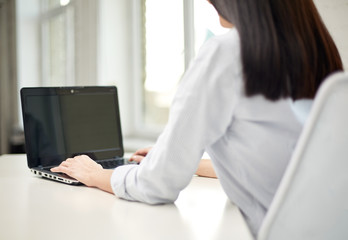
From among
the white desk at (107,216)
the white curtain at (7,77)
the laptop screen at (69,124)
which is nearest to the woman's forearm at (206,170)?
the white desk at (107,216)

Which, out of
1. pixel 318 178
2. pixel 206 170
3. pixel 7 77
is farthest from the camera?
pixel 7 77

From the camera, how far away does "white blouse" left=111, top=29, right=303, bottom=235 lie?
2.21 ft

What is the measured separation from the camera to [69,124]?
1.31 meters

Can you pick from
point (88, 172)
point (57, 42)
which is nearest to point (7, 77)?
point (57, 42)

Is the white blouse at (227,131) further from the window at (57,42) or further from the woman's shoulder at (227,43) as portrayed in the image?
the window at (57,42)

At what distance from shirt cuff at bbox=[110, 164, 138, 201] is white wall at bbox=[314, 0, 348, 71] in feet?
2.81

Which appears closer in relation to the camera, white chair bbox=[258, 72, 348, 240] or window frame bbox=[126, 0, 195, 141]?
white chair bbox=[258, 72, 348, 240]

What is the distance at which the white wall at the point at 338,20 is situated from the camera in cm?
128

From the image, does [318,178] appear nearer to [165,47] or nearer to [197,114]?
[197,114]

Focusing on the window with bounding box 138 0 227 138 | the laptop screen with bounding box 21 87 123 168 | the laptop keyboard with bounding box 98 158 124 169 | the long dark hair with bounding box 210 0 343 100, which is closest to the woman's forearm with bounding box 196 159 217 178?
the laptop keyboard with bounding box 98 158 124 169

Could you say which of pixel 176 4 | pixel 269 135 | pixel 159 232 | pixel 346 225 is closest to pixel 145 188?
pixel 159 232

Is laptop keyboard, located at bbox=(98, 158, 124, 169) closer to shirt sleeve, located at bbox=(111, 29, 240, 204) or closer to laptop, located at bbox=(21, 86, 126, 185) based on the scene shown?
laptop, located at bbox=(21, 86, 126, 185)

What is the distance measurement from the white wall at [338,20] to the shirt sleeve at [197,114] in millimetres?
769

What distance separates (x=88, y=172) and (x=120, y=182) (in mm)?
181
